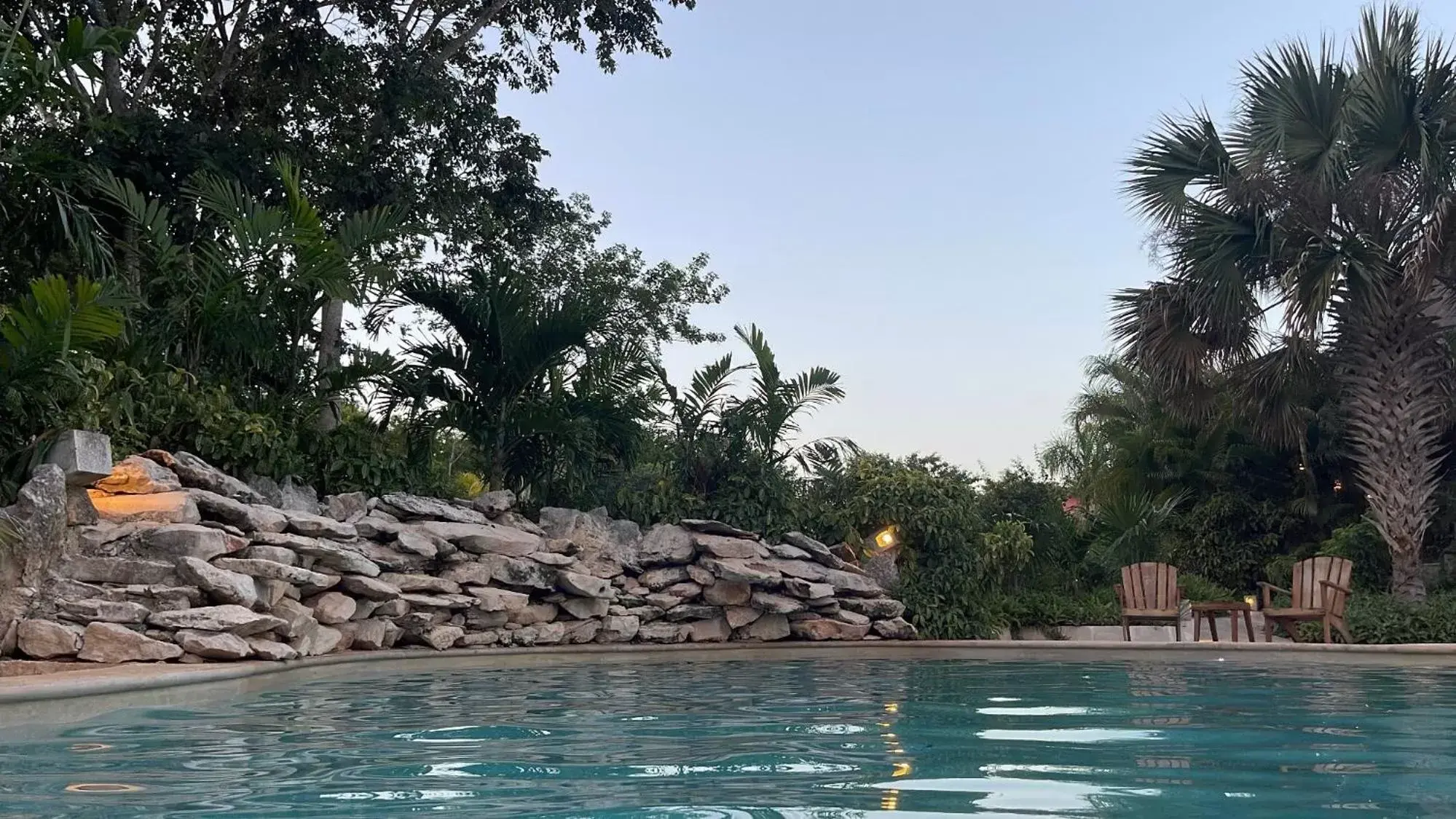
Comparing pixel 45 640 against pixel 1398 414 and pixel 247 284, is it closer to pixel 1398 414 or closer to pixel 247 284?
pixel 247 284

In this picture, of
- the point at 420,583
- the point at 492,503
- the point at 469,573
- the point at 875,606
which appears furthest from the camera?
the point at 875,606

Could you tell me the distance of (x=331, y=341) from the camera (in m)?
11.8

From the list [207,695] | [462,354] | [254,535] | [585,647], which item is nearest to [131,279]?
[462,354]

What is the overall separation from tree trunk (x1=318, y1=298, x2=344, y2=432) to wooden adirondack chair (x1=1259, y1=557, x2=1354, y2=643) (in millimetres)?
8391

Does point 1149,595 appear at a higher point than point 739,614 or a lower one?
higher

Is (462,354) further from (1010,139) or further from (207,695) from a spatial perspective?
(1010,139)

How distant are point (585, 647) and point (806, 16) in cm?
1150


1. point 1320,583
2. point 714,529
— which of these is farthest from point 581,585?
point 1320,583

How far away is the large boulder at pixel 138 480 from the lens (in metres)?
7.17

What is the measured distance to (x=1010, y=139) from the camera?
17859 millimetres

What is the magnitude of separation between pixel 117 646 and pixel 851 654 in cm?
562

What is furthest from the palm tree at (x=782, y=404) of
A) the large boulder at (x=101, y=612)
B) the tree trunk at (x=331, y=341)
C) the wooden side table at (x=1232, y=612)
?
the large boulder at (x=101, y=612)

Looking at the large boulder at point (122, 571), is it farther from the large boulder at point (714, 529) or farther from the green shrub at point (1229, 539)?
the green shrub at point (1229, 539)

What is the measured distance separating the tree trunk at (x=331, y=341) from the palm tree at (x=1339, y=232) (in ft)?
26.5
